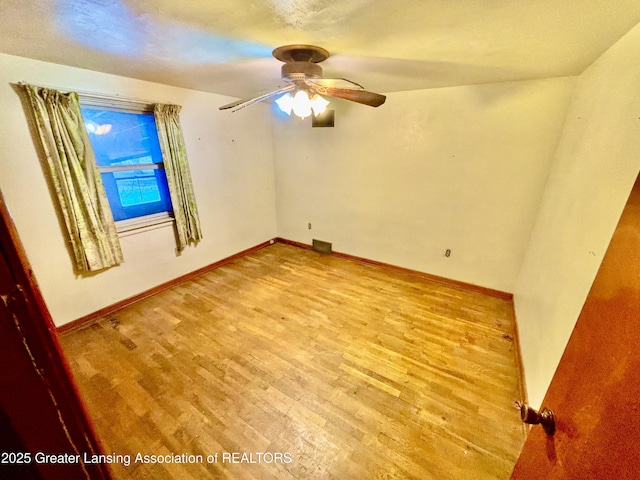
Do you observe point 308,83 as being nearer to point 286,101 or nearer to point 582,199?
point 286,101

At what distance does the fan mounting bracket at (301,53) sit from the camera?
5.12ft

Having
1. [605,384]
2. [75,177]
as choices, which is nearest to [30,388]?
[605,384]

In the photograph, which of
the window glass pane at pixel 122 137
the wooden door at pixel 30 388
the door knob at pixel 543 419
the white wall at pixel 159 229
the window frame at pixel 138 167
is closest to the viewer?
the wooden door at pixel 30 388

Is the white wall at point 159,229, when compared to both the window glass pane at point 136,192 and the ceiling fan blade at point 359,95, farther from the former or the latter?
the ceiling fan blade at point 359,95

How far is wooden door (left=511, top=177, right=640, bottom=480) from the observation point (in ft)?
1.53

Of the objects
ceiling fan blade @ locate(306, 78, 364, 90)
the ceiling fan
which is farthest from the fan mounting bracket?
ceiling fan blade @ locate(306, 78, 364, 90)

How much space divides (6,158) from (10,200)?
0.30 m

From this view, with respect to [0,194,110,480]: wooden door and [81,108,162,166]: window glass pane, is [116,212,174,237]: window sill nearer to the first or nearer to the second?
[81,108,162,166]: window glass pane

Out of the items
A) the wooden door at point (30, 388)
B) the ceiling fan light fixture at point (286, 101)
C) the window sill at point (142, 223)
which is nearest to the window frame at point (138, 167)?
the window sill at point (142, 223)

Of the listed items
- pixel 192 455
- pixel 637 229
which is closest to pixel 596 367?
pixel 637 229

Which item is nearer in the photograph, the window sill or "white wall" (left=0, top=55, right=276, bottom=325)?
"white wall" (left=0, top=55, right=276, bottom=325)

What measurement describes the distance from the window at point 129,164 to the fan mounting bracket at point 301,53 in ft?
5.84

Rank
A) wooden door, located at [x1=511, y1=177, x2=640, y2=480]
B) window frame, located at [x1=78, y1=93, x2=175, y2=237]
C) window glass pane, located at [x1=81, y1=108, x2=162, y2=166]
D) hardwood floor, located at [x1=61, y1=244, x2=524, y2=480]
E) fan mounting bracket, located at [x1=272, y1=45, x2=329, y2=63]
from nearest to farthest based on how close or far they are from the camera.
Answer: wooden door, located at [x1=511, y1=177, x2=640, y2=480] < hardwood floor, located at [x1=61, y1=244, x2=524, y2=480] < fan mounting bracket, located at [x1=272, y1=45, x2=329, y2=63] < window frame, located at [x1=78, y1=93, x2=175, y2=237] < window glass pane, located at [x1=81, y1=108, x2=162, y2=166]

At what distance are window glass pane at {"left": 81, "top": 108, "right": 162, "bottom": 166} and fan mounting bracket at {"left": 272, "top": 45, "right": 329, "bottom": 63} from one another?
Result: 181 centimetres
